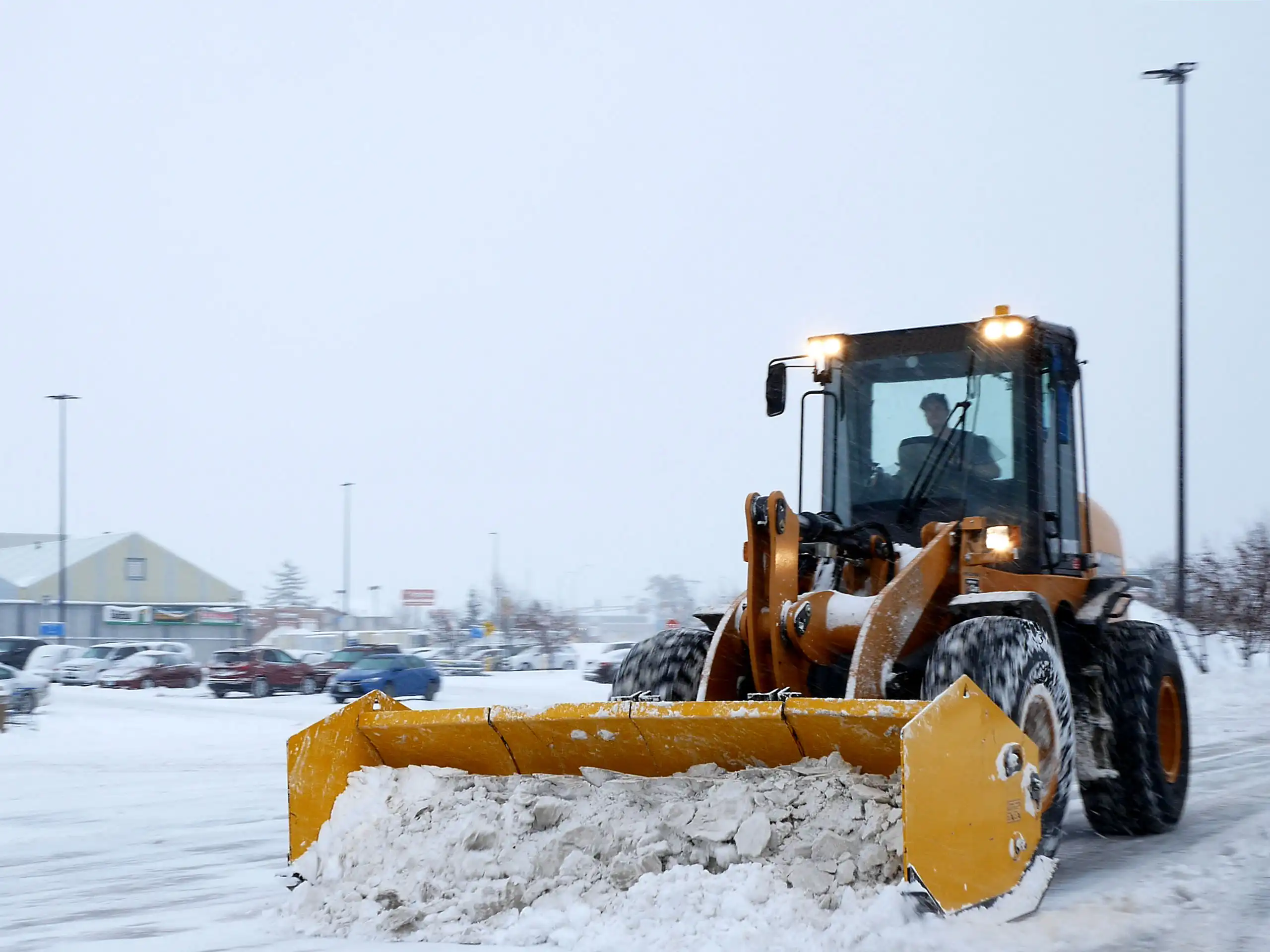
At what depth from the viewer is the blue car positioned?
27.2 m

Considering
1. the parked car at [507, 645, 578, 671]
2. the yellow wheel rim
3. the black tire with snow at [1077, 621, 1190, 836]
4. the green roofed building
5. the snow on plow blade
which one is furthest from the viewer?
the green roofed building

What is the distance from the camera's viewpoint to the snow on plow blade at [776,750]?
190 inches

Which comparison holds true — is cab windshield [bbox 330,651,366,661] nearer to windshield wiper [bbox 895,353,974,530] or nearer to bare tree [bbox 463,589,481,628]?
windshield wiper [bbox 895,353,974,530]

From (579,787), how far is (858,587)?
1762mm

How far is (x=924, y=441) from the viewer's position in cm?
722

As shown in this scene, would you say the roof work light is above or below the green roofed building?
above

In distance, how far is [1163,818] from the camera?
24.3ft

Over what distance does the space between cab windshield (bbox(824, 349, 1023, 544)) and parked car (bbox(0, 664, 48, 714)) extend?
52.3ft

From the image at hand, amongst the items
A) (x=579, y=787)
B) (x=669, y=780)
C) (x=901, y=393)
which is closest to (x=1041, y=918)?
(x=669, y=780)

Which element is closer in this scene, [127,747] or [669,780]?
[669,780]

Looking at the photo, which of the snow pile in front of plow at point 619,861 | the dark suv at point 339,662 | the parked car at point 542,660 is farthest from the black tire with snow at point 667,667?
the parked car at point 542,660

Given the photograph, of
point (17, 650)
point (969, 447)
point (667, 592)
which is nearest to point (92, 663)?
point (17, 650)

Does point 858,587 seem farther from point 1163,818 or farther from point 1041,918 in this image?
point 1163,818

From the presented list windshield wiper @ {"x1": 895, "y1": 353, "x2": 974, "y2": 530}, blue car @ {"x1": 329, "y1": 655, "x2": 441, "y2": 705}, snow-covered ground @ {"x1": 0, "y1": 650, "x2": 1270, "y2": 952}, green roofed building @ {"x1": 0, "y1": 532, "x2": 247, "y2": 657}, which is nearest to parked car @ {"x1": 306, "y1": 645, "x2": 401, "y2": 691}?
blue car @ {"x1": 329, "y1": 655, "x2": 441, "y2": 705}
